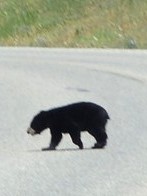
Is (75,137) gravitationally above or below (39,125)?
below

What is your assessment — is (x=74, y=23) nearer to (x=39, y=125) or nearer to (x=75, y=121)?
(x=39, y=125)

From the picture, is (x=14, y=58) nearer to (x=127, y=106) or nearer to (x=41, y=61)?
(x=41, y=61)

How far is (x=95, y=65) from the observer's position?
19438 mm

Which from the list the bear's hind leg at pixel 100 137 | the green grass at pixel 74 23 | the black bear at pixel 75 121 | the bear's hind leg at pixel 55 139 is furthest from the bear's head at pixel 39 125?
the green grass at pixel 74 23

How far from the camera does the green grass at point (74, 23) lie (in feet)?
102

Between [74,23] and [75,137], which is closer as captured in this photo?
[75,137]

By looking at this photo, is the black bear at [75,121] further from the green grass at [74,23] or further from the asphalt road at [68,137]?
the green grass at [74,23]

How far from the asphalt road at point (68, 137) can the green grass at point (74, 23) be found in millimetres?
9455

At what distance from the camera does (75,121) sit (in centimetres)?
871

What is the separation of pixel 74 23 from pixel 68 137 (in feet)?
83.0

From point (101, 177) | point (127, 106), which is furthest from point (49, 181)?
point (127, 106)

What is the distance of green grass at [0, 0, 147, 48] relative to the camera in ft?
102

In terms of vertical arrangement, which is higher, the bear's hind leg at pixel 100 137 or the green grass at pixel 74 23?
the bear's hind leg at pixel 100 137

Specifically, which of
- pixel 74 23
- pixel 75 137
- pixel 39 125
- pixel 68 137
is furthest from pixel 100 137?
pixel 74 23
